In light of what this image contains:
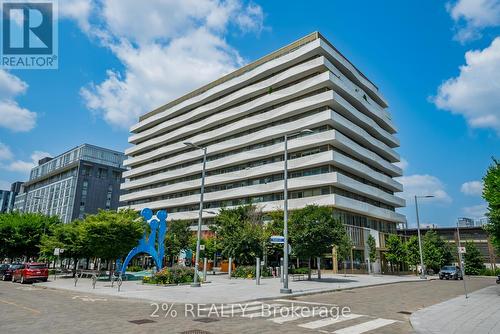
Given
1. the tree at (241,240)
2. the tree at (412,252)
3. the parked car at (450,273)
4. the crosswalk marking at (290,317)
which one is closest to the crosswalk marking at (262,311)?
the crosswalk marking at (290,317)

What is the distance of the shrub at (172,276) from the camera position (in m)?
24.7

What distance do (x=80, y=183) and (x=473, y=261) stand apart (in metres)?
95.6

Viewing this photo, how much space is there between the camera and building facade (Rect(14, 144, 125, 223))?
95438mm

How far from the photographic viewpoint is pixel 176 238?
48844mm

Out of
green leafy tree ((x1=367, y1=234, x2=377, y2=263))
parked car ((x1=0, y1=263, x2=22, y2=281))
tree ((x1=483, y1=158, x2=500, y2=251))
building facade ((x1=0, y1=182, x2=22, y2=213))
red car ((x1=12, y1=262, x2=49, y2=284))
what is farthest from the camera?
building facade ((x1=0, y1=182, x2=22, y2=213))

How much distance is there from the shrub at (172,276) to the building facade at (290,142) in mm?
17331

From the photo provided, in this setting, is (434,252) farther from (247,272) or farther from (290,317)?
(290,317)

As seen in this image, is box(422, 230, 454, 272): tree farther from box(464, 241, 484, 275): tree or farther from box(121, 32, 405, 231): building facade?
box(121, 32, 405, 231): building facade

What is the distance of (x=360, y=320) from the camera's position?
11.1m

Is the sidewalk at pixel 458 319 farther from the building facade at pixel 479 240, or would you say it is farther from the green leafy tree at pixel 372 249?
the building facade at pixel 479 240

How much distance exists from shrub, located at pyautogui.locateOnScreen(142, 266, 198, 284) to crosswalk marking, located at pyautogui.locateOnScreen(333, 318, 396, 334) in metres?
17.0

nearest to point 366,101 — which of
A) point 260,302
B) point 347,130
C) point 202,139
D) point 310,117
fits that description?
point 347,130

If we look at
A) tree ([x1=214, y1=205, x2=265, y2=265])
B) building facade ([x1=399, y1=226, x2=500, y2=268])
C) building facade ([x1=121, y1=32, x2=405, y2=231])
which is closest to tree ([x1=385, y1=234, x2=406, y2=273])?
building facade ([x1=121, y1=32, x2=405, y2=231])

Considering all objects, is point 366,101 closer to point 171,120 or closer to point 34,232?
point 171,120
